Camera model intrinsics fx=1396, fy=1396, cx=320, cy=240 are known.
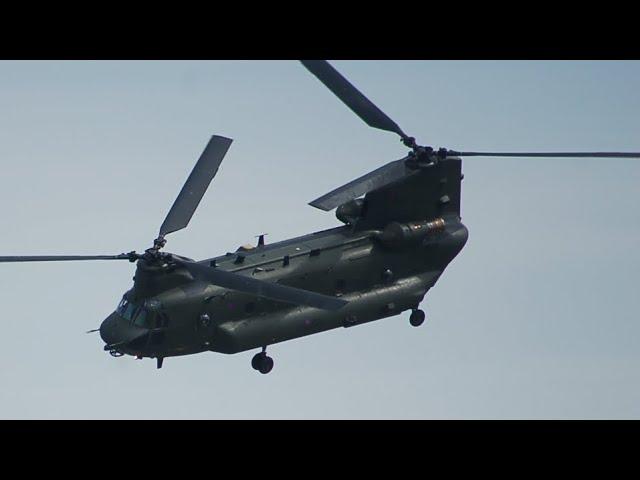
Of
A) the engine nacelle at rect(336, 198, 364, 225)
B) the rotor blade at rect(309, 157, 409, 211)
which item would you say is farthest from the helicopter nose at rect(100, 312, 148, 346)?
the engine nacelle at rect(336, 198, 364, 225)

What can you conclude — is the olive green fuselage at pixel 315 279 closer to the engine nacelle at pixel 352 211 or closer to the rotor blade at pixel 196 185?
the engine nacelle at pixel 352 211

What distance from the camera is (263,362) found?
4866 cm

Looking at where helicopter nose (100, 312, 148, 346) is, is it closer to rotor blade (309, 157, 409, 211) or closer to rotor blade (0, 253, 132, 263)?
rotor blade (0, 253, 132, 263)

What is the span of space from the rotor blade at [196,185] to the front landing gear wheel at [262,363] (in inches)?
211

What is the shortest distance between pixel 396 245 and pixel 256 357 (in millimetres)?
7124

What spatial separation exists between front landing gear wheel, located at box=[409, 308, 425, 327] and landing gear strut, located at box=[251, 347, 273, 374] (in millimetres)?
6836

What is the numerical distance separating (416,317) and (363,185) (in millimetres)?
6202

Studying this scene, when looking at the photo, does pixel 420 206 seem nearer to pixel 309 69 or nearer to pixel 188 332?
pixel 309 69

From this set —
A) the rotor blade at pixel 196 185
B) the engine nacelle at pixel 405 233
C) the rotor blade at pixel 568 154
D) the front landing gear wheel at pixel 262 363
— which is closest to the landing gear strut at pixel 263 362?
the front landing gear wheel at pixel 262 363

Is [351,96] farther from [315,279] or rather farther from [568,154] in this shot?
[568,154]

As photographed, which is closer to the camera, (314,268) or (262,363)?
(262,363)

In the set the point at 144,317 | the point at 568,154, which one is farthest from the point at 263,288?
the point at 568,154

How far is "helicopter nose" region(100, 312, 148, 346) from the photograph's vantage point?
46.7 metres

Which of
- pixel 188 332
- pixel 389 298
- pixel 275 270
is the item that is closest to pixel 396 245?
pixel 389 298
